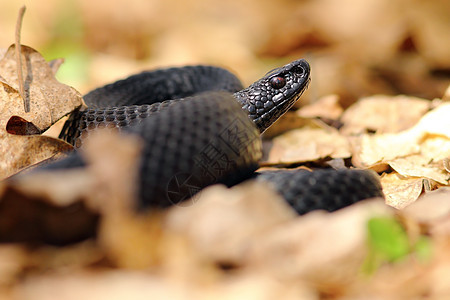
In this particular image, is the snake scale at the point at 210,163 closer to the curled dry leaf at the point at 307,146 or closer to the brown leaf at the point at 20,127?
the brown leaf at the point at 20,127

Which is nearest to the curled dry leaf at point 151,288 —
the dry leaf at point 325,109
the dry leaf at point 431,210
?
the dry leaf at point 431,210

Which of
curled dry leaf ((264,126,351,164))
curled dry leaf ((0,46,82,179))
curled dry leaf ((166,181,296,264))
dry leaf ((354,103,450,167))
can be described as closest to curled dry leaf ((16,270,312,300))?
curled dry leaf ((166,181,296,264))

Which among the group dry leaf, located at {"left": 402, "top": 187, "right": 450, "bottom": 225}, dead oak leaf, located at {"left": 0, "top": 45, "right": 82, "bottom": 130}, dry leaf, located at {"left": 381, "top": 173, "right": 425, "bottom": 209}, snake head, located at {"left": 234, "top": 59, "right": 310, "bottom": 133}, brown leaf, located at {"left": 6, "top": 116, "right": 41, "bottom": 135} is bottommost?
dry leaf, located at {"left": 381, "top": 173, "right": 425, "bottom": 209}

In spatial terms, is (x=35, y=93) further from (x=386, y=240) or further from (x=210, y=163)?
(x=386, y=240)

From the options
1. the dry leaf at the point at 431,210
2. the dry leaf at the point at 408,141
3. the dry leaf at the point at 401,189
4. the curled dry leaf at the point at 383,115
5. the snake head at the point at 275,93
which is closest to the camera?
the dry leaf at the point at 431,210

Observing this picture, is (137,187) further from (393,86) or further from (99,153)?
(393,86)

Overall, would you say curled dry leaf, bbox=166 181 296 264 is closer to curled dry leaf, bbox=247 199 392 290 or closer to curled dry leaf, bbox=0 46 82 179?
curled dry leaf, bbox=247 199 392 290
